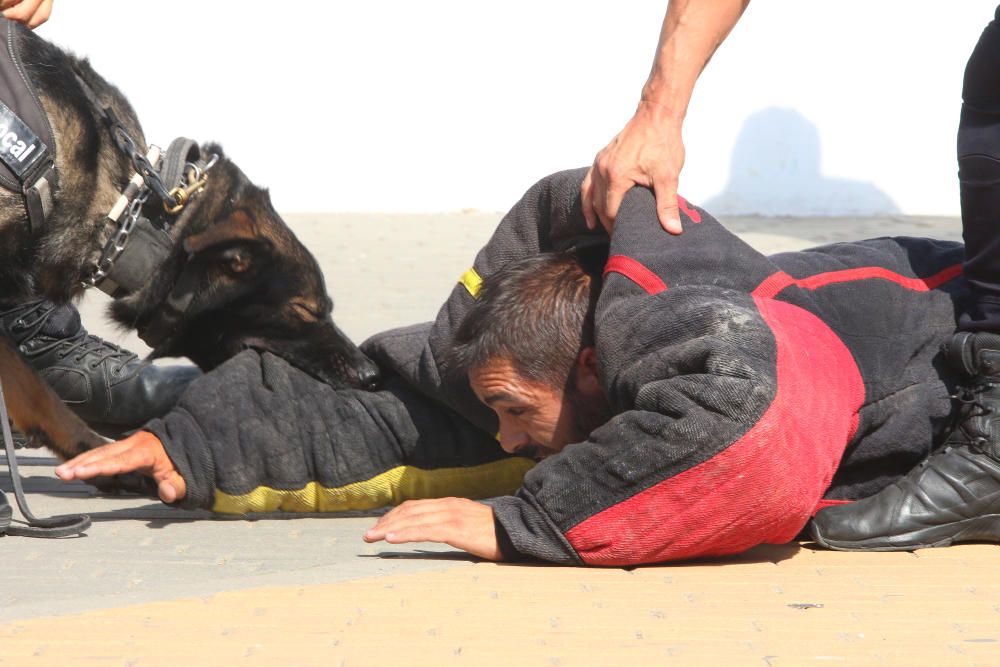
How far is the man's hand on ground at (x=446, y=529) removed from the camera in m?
2.62

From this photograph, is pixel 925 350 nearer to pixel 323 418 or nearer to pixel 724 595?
pixel 724 595

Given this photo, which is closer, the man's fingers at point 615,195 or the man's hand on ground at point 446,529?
the man's hand on ground at point 446,529

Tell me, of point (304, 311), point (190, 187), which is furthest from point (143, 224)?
point (304, 311)

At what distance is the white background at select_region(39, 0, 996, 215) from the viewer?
31.7ft

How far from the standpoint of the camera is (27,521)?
122 inches

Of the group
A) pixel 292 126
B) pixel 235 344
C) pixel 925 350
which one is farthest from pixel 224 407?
pixel 292 126

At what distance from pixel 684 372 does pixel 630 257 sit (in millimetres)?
343

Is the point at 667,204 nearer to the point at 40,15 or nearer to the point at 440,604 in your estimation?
the point at 440,604

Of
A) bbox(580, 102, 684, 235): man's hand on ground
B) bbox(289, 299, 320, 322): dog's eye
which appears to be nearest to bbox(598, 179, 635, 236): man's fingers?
bbox(580, 102, 684, 235): man's hand on ground

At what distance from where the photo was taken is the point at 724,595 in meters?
2.34

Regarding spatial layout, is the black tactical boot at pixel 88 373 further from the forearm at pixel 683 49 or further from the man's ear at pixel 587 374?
the forearm at pixel 683 49

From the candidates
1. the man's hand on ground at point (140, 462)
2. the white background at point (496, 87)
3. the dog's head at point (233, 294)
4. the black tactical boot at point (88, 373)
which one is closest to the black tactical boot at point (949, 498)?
the dog's head at point (233, 294)

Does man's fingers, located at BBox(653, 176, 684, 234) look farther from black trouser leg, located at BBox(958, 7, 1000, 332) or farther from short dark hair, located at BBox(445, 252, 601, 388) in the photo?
black trouser leg, located at BBox(958, 7, 1000, 332)

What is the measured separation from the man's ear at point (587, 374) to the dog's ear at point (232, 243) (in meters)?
1.42
